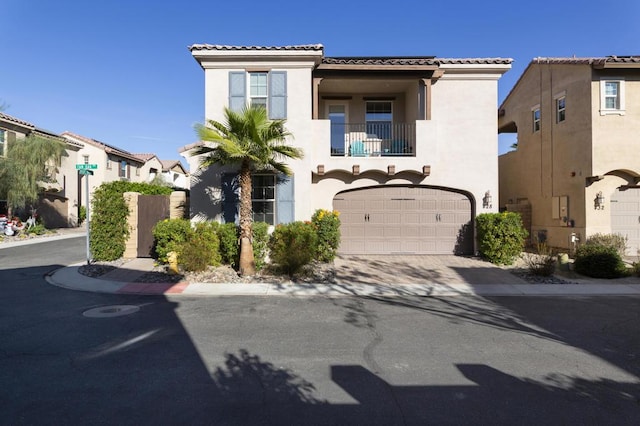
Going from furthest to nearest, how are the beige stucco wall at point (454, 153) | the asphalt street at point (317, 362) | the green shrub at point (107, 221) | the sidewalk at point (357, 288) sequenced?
the beige stucco wall at point (454, 153)
the green shrub at point (107, 221)
the sidewalk at point (357, 288)
the asphalt street at point (317, 362)

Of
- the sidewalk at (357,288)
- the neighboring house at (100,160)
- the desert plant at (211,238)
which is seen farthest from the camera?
the neighboring house at (100,160)

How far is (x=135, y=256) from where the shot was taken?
12742 mm

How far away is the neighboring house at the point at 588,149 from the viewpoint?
12.7m

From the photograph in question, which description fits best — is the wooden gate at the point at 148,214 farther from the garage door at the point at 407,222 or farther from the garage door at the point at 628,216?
the garage door at the point at 628,216

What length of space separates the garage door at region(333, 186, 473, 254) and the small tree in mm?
18791

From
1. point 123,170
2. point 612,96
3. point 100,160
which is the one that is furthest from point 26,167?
point 612,96

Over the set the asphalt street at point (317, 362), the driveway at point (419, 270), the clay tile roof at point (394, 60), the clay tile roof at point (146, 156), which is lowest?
the asphalt street at point (317, 362)

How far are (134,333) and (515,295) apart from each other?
317 inches

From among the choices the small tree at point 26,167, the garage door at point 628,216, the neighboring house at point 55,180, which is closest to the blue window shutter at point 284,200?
the garage door at point 628,216

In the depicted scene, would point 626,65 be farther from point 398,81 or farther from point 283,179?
point 283,179

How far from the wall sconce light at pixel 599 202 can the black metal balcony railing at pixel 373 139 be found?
6.85 m

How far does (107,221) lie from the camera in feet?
39.0

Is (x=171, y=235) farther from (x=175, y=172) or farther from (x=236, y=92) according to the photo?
(x=175, y=172)

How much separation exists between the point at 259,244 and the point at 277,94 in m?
5.24
